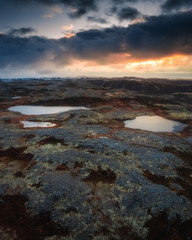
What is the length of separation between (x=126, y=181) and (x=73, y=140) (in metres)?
10.6

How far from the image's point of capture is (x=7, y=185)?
13273 mm

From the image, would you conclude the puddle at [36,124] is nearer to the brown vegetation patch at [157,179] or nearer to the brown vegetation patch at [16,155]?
the brown vegetation patch at [16,155]

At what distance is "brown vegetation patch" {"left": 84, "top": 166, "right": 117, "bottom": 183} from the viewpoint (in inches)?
553

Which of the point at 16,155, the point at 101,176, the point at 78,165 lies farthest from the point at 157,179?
the point at 16,155

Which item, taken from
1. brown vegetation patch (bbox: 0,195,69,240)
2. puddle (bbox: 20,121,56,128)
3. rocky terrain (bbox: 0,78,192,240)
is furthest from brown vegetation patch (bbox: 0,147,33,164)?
puddle (bbox: 20,121,56,128)

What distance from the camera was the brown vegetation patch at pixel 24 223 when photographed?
30.5 ft

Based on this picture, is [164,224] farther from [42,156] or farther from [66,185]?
[42,156]

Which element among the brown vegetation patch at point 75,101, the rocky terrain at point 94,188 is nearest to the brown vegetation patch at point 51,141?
the rocky terrain at point 94,188

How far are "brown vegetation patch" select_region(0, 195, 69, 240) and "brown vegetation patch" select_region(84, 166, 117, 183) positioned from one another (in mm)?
4833

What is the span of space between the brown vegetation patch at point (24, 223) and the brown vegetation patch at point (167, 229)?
5592 mm

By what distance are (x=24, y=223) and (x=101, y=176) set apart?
23.7 ft

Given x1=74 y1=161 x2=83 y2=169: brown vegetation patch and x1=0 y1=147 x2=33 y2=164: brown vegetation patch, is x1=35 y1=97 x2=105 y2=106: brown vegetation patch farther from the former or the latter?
x1=74 y1=161 x2=83 y2=169: brown vegetation patch

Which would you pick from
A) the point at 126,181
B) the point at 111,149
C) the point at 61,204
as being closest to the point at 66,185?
the point at 61,204

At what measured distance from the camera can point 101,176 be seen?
1462 centimetres
